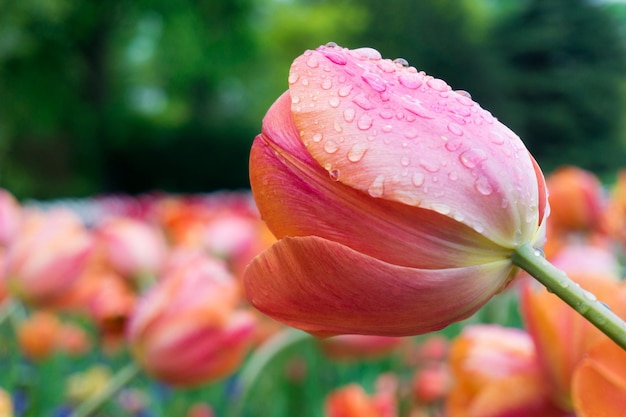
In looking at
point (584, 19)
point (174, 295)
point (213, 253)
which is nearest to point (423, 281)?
point (174, 295)

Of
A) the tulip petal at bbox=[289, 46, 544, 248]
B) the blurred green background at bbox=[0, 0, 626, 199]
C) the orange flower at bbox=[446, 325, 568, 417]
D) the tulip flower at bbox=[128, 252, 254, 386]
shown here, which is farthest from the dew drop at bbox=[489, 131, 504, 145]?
the blurred green background at bbox=[0, 0, 626, 199]

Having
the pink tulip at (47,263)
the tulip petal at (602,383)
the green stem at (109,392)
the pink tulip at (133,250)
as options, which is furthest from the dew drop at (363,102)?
the pink tulip at (133,250)

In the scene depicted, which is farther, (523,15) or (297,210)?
(523,15)

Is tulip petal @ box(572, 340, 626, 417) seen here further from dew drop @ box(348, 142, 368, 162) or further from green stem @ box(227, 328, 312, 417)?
green stem @ box(227, 328, 312, 417)

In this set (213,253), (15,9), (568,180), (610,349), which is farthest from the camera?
(15,9)

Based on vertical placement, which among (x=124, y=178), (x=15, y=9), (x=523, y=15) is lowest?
(x=124, y=178)

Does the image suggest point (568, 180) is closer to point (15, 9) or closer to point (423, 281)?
point (423, 281)

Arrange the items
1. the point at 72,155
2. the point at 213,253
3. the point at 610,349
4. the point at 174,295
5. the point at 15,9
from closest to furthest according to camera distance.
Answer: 1. the point at 610,349
2. the point at 174,295
3. the point at 213,253
4. the point at 15,9
5. the point at 72,155
